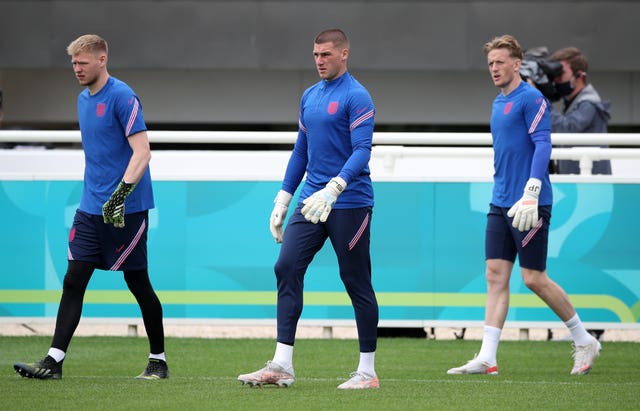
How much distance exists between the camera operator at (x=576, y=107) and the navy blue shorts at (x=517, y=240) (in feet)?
7.61

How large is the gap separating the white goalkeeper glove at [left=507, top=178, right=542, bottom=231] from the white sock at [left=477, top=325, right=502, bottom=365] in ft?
2.57

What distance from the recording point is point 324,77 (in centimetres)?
716

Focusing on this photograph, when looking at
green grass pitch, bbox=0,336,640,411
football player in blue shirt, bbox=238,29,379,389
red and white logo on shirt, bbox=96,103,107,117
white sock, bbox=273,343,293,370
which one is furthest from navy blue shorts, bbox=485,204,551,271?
red and white logo on shirt, bbox=96,103,107,117

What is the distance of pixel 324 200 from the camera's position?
6844 mm

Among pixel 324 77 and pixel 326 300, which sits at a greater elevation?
pixel 324 77

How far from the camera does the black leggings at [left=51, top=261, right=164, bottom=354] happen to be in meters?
7.45

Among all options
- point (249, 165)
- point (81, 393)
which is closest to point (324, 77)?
point (81, 393)

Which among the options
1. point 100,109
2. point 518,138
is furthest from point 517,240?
point 100,109

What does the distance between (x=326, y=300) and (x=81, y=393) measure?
11.6 ft

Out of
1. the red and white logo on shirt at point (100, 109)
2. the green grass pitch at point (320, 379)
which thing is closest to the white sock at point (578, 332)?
the green grass pitch at point (320, 379)

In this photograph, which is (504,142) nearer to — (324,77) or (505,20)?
(324,77)

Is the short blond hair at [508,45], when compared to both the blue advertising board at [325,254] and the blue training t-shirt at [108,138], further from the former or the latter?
the blue training t-shirt at [108,138]

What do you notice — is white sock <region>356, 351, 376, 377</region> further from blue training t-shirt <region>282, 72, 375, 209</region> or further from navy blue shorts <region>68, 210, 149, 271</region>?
navy blue shorts <region>68, 210, 149, 271</region>

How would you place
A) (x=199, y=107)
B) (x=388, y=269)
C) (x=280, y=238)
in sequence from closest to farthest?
(x=280, y=238)
(x=388, y=269)
(x=199, y=107)
